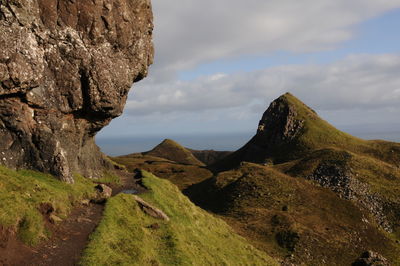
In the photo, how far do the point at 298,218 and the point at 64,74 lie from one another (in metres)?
45.5

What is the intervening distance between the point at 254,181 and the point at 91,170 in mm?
38911

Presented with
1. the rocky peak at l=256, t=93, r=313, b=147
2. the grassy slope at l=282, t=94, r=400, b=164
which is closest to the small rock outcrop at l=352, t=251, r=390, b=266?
the grassy slope at l=282, t=94, r=400, b=164

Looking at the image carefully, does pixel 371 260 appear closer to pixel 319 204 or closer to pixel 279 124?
pixel 319 204

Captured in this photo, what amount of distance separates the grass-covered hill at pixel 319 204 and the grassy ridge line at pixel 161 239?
12261mm

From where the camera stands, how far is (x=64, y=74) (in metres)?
39.0

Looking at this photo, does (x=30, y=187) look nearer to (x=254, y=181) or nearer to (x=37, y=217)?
(x=37, y=217)

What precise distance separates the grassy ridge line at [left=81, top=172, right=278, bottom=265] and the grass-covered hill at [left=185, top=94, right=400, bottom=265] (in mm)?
12261

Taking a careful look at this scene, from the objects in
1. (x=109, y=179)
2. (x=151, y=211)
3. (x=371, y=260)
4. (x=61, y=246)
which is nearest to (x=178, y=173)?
(x=109, y=179)

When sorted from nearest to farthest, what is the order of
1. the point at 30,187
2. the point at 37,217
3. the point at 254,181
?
the point at 37,217
the point at 30,187
the point at 254,181

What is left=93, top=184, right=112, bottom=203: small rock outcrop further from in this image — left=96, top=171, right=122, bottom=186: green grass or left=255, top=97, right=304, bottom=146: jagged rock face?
left=255, top=97, right=304, bottom=146: jagged rock face

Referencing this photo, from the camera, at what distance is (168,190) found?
1934 inches

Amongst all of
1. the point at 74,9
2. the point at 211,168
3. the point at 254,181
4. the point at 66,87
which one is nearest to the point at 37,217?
the point at 66,87

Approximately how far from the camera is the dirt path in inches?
810

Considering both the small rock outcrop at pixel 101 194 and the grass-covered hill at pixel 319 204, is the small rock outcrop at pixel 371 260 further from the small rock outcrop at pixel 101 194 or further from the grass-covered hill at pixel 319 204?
the small rock outcrop at pixel 101 194
